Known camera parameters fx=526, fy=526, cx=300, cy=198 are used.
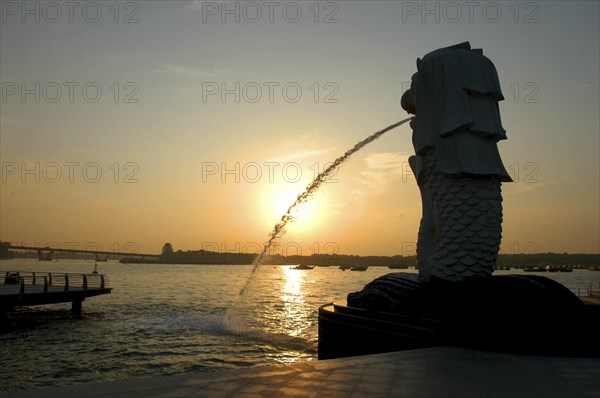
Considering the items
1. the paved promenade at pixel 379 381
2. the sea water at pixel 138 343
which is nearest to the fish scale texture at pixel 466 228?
the paved promenade at pixel 379 381

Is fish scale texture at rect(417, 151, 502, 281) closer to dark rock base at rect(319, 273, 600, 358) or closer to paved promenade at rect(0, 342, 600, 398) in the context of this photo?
dark rock base at rect(319, 273, 600, 358)

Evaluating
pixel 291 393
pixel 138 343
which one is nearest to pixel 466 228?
pixel 291 393

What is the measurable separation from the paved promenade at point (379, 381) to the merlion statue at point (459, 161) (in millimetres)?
3406

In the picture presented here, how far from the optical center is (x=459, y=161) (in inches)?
450

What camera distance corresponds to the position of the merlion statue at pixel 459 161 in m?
11.2

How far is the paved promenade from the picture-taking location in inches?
238

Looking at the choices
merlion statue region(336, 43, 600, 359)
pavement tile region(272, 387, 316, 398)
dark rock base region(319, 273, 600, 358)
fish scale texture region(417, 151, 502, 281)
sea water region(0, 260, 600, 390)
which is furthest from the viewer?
sea water region(0, 260, 600, 390)

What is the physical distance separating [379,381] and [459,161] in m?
6.24

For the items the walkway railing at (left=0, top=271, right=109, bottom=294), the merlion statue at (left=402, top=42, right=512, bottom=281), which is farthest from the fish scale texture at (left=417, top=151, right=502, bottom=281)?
the walkway railing at (left=0, top=271, right=109, bottom=294)

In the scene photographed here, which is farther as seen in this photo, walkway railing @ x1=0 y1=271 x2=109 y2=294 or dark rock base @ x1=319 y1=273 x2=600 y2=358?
walkway railing @ x1=0 y1=271 x2=109 y2=294

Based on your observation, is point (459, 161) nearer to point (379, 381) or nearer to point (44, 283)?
point (379, 381)

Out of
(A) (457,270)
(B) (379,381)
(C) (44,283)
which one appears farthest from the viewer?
(C) (44,283)

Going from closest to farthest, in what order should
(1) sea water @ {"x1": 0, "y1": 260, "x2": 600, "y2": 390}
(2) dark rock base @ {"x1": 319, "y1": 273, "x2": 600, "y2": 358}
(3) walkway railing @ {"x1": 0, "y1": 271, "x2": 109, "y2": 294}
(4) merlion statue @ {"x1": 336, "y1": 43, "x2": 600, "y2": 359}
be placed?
(2) dark rock base @ {"x1": 319, "y1": 273, "x2": 600, "y2": 358}, (4) merlion statue @ {"x1": 336, "y1": 43, "x2": 600, "y2": 359}, (1) sea water @ {"x1": 0, "y1": 260, "x2": 600, "y2": 390}, (3) walkway railing @ {"x1": 0, "y1": 271, "x2": 109, "y2": 294}

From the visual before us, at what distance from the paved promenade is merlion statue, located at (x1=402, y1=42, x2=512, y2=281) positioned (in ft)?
11.2
